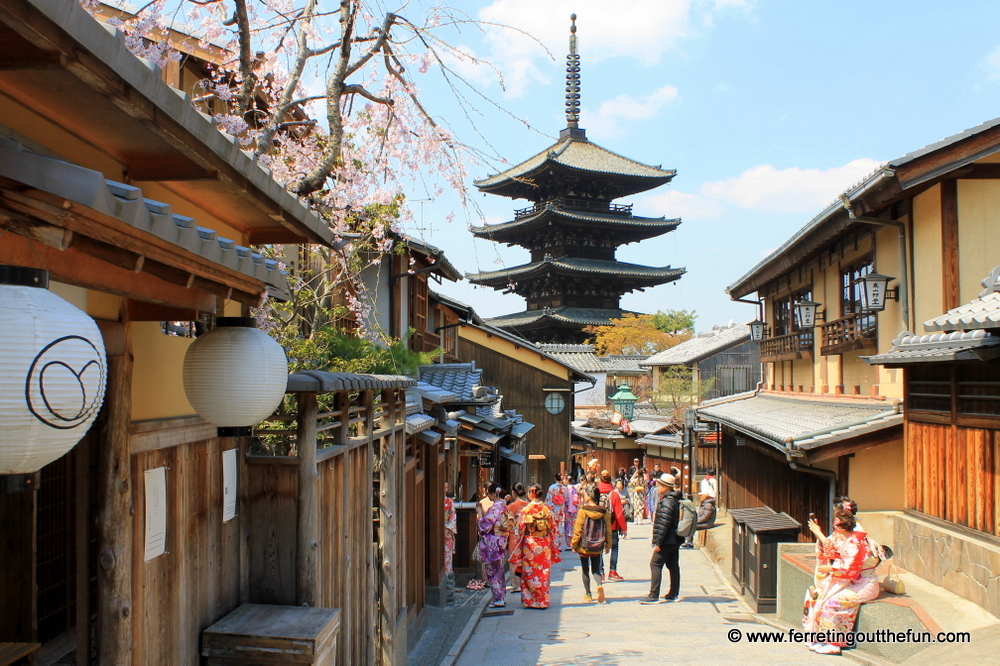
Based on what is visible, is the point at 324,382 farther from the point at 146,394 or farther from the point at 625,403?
the point at 625,403

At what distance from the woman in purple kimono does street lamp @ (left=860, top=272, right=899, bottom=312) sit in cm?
632

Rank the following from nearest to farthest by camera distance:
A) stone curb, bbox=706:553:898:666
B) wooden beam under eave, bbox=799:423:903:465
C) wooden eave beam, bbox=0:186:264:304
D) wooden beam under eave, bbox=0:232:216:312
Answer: wooden eave beam, bbox=0:186:264:304 → wooden beam under eave, bbox=0:232:216:312 → stone curb, bbox=706:553:898:666 → wooden beam under eave, bbox=799:423:903:465

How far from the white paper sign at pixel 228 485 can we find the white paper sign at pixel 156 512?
65 centimetres

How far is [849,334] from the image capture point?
13.6 m

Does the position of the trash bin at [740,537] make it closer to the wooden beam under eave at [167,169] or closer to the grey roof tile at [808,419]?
the grey roof tile at [808,419]

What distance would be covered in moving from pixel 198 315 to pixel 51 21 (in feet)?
6.70

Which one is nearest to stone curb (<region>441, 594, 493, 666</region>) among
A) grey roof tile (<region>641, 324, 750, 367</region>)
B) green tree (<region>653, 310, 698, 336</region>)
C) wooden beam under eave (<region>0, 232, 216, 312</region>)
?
wooden beam under eave (<region>0, 232, 216, 312</region>)

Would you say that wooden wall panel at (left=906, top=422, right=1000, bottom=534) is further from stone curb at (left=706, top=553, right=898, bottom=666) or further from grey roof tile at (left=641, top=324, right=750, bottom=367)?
grey roof tile at (left=641, top=324, right=750, bottom=367)

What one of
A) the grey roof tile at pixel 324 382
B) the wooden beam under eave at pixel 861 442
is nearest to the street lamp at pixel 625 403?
the wooden beam under eave at pixel 861 442

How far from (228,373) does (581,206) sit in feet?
122

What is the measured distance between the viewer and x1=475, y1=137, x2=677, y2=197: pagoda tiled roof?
37688 mm

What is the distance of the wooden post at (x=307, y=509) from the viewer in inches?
173

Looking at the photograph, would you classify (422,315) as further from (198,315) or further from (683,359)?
(683,359)

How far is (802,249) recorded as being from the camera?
15.2 metres
